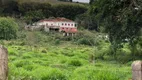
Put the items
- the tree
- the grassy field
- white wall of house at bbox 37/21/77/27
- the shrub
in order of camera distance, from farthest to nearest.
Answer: white wall of house at bbox 37/21/77/27 → the shrub → the tree → the grassy field

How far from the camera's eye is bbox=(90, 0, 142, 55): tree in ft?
62.4

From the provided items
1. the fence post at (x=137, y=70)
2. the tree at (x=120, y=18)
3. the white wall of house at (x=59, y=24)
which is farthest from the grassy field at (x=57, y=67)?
the white wall of house at (x=59, y=24)

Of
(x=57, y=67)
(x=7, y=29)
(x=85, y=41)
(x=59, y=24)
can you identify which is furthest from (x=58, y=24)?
(x=57, y=67)

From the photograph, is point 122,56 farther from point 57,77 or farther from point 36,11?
point 36,11

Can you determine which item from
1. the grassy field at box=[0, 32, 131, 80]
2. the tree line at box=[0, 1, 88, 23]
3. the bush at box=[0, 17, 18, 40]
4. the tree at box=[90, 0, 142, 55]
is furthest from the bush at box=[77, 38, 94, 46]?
the tree line at box=[0, 1, 88, 23]

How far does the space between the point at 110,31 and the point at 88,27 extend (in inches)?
1404

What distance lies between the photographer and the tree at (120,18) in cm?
1903

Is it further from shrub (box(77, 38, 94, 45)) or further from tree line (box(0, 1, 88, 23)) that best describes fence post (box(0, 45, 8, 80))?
tree line (box(0, 1, 88, 23))

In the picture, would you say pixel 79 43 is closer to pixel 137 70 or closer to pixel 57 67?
pixel 57 67

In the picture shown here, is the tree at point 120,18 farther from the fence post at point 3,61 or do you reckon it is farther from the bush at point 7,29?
the bush at point 7,29

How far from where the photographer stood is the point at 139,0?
18.8m

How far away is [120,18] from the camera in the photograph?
2009 cm

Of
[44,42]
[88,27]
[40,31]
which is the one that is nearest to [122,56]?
[44,42]

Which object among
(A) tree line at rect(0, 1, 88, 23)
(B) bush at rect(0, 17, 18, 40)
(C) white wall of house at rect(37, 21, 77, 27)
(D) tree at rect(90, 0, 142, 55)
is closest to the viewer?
(D) tree at rect(90, 0, 142, 55)
